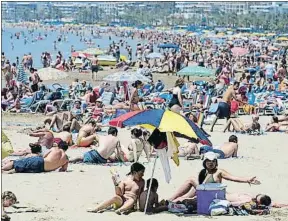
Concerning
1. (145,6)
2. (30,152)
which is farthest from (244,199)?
(145,6)

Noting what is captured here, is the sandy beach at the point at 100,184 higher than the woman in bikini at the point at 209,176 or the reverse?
the reverse

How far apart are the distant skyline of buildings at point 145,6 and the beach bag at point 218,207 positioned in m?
117

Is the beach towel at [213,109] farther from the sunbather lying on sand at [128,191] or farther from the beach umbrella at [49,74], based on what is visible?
the sunbather lying on sand at [128,191]

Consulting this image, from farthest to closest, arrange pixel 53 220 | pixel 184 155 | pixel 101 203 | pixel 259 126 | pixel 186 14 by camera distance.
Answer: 1. pixel 186 14
2. pixel 259 126
3. pixel 184 155
4. pixel 101 203
5. pixel 53 220

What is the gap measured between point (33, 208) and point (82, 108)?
7623mm

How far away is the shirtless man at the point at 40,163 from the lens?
330 inches

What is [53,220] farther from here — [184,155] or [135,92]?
[135,92]

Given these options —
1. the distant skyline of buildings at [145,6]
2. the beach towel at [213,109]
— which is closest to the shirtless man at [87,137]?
the beach towel at [213,109]

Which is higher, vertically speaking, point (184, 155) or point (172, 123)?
point (172, 123)

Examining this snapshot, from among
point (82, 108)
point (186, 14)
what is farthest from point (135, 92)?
point (186, 14)

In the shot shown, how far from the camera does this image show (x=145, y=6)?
477ft

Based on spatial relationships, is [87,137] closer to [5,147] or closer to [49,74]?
[5,147]

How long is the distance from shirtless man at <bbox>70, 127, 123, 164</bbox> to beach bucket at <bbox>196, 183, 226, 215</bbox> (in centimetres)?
251

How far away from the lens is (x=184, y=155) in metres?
9.72
